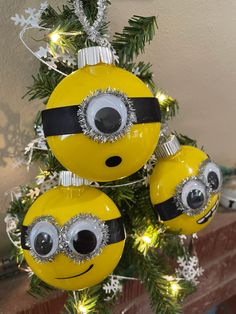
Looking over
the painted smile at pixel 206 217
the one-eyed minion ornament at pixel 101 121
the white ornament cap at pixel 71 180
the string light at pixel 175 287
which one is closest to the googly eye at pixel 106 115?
the one-eyed minion ornament at pixel 101 121

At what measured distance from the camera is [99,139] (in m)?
0.35

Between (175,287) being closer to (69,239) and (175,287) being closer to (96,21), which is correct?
(69,239)

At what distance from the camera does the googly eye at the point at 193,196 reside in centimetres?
46

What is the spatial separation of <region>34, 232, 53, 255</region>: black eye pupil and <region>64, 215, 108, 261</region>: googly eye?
0.02m

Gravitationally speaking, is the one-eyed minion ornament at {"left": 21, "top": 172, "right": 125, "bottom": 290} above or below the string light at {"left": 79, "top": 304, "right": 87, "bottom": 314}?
above

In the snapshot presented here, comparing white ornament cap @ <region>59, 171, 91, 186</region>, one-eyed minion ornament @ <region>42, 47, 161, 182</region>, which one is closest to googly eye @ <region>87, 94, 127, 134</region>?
one-eyed minion ornament @ <region>42, 47, 161, 182</region>

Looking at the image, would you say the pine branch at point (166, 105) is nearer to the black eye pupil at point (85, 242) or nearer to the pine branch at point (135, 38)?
the pine branch at point (135, 38)

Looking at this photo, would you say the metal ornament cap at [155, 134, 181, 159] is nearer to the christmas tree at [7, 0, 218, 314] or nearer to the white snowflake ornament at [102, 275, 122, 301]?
the christmas tree at [7, 0, 218, 314]

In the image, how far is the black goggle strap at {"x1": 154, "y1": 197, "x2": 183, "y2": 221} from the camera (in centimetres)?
47

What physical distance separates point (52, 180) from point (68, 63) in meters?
0.17

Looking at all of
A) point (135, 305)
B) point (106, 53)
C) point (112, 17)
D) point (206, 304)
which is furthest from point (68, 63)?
point (206, 304)

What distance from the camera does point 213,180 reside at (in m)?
0.49

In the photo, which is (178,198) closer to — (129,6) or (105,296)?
(105,296)

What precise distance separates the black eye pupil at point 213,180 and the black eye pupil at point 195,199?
0.08 ft
